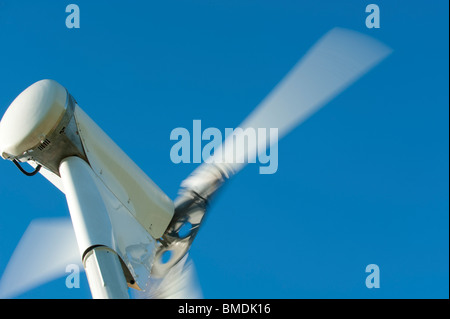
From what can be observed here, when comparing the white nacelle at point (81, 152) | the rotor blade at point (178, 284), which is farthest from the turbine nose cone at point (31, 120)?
the rotor blade at point (178, 284)

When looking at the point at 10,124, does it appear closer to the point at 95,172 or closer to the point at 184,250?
the point at 95,172

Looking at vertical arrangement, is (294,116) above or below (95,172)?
above

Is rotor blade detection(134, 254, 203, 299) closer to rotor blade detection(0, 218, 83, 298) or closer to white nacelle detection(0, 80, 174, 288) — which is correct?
white nacelle detection(0, 80, 174, 288)

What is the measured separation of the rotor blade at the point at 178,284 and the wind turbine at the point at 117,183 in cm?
1

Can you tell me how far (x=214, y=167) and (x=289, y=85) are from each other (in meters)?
1.70

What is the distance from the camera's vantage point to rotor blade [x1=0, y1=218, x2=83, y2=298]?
33.9 feet

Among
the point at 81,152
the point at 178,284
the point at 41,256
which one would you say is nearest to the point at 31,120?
the point at 81,152

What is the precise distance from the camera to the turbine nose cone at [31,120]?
30.9 feet

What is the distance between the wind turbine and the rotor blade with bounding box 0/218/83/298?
0.05 feet

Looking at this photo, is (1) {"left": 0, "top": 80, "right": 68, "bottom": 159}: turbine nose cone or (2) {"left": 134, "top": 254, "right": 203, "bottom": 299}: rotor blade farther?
(2) {"left": 134, "top": 254, "right": 203, "bottom": 299}: rotor blade

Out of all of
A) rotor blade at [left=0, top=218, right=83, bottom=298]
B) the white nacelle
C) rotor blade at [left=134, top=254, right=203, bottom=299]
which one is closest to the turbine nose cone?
the white nacelle
